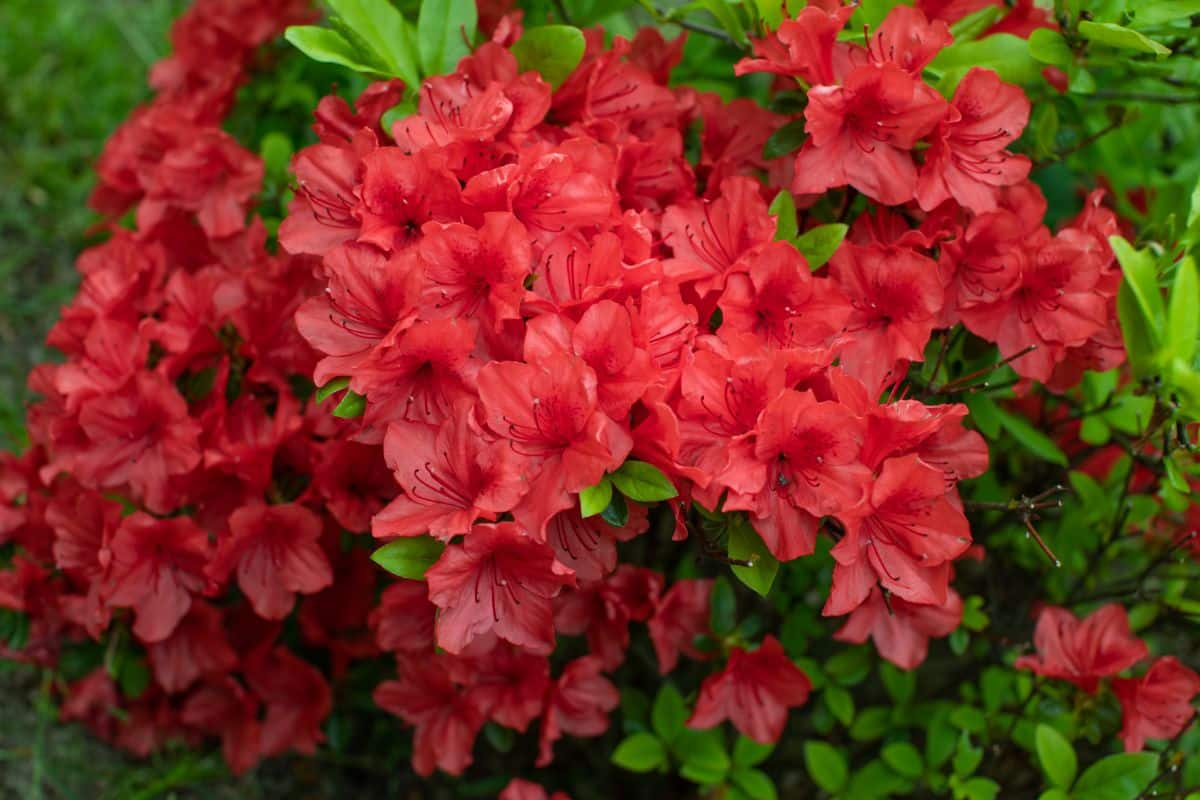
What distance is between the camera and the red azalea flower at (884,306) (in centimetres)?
142

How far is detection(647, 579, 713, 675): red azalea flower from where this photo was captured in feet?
5.77

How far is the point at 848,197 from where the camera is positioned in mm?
1591

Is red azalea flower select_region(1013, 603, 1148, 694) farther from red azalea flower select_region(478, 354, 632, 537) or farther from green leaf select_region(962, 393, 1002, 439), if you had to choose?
red azalea flower select_region(478, 354, 632, 537)

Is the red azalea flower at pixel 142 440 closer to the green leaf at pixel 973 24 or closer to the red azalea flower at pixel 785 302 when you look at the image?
the red azalea flower at pixel 785 302

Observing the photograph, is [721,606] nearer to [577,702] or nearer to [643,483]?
[577,702]

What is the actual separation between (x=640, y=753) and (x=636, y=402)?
2.63 ft

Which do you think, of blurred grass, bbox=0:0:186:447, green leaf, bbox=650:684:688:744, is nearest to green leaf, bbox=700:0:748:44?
green leaf, bbox=650:684:688:744

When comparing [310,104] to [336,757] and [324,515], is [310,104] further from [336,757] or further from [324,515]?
[336,757]

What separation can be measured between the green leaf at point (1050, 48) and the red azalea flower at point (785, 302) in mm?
485

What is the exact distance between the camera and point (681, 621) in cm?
178

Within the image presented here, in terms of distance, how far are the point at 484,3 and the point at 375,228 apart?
2.17 feet

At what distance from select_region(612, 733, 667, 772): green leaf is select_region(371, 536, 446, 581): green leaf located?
67 centimetres

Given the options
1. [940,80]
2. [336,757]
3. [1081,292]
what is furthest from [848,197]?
[336,757]

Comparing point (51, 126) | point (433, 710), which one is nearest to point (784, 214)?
point (433, 710)
